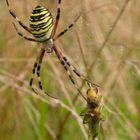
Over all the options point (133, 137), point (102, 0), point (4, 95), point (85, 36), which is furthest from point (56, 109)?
point (85, 36)

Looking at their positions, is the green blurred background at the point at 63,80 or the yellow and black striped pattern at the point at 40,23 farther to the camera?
the green blurred background at the point at 63,80

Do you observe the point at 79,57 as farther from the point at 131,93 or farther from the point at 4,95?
the point at 131,93

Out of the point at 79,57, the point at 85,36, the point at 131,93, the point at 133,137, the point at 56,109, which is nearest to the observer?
the point at 85,36

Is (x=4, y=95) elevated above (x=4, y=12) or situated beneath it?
situated beneath

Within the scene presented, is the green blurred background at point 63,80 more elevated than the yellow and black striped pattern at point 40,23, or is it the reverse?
the yellow and black striped pattern at point 40,23

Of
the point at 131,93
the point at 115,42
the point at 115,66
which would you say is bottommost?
the point at 131,93

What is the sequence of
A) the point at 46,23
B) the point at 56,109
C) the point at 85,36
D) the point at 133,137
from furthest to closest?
the point at 56,109
the point at 133,137
the point at 85,36
the point at 46,23

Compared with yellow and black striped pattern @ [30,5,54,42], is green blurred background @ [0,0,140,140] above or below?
below

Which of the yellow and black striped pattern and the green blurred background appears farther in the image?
the green blurred background

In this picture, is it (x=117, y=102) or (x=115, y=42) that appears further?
(x=117, y=102)

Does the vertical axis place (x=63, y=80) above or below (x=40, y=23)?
below

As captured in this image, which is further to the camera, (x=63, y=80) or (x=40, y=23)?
(x=63, y=80)
